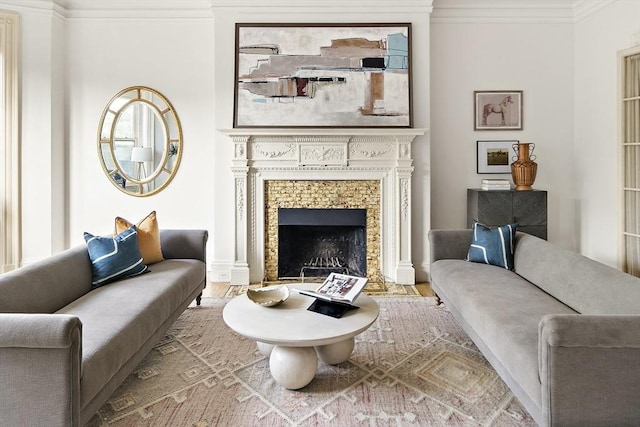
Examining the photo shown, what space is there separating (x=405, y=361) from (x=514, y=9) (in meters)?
3.98

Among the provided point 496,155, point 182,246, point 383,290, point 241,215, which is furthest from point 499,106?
point 182,246

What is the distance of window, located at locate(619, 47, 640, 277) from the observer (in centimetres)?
395

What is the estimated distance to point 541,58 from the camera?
4.76m

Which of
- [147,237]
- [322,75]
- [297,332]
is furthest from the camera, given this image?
[322,75]

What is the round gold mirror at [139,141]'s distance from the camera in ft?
15.6

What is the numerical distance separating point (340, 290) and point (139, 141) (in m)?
3.27

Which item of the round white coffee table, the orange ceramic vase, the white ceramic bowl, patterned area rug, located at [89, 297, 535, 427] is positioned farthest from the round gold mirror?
the orange ceramic vase

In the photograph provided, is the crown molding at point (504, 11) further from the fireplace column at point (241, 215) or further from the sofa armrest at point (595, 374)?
the sofa armrest at point (595, 374)

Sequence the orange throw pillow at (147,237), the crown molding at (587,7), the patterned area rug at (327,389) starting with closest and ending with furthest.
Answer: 1. the patterned area rug at (327,389)
2. the orange throw pillow at (147,237)
3. the crown molding at (587,7)

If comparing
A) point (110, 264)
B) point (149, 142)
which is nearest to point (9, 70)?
point (149, 142)

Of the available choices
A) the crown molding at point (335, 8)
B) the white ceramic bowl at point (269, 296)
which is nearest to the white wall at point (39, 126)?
the crown molding at point (335, 8)

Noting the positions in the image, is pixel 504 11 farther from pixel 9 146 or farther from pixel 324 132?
pixel 9 146

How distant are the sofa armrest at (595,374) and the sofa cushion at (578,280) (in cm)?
55

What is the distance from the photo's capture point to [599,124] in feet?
14.4
